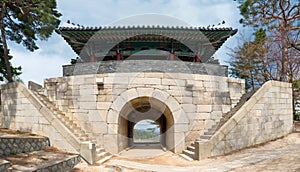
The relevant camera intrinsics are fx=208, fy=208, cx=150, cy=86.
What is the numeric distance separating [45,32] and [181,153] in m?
7.06

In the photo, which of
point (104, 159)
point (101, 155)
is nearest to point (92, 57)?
point (101, 155)

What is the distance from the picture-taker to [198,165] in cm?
598

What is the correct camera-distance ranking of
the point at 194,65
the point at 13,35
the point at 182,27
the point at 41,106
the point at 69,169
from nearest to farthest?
1. the point at 69,169
2. the point at 41,106
3. the point at 194,65
4. the point at 182,27
5. the point at 13,35

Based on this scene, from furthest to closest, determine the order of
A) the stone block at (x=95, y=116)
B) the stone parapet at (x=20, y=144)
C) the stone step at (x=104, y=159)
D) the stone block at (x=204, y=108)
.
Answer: the stone block at (x=204, y=108) < the stone block at (x=95, y=116) < the stone step at (x=104, y=159) < the stone parapet at (x=20, y=144)

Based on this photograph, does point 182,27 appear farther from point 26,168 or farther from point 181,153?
point 26,168

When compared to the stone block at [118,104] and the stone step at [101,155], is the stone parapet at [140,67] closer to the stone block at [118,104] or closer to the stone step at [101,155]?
the stone block at [118,104]

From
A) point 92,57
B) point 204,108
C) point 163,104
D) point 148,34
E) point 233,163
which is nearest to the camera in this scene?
point 233,163

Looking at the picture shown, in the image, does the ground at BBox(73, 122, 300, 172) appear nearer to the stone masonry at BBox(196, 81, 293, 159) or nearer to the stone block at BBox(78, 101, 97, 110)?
the stone masonry at BBox(196, 81, 293, 159)

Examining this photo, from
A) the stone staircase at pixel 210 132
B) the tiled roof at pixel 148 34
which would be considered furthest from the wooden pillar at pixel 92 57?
the stone staircase at pixel 210 132

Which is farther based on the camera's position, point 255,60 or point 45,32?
point 255,60

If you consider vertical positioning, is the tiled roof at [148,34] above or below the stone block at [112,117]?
above

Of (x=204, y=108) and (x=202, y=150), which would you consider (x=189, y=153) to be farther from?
(x=204, y=108)

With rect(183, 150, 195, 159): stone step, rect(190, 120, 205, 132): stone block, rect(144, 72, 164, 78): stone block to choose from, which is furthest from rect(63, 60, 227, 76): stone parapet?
rect(183, 150, 195, 159): stone step

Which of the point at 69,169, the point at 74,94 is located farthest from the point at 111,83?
the point at 69,169
